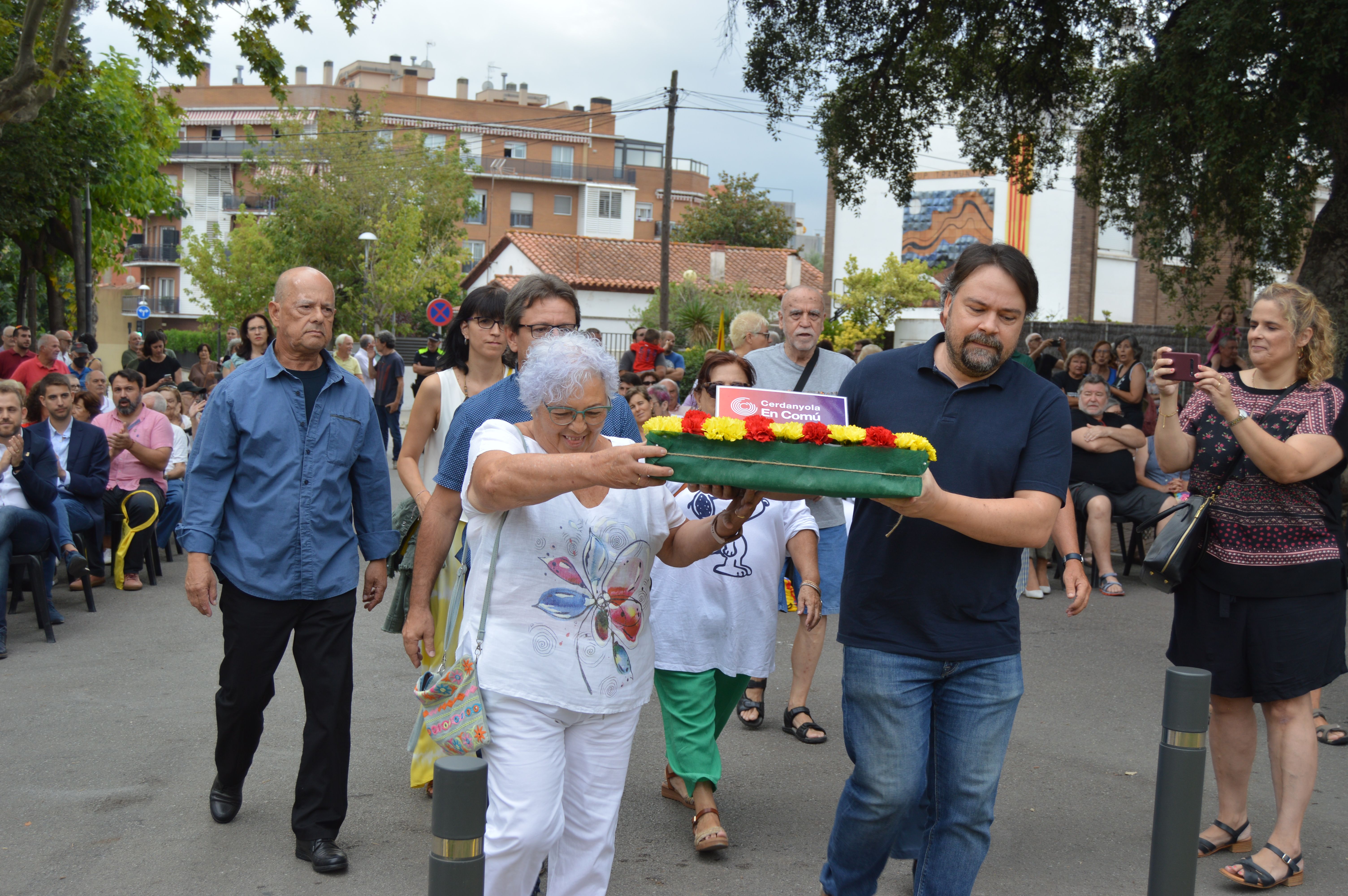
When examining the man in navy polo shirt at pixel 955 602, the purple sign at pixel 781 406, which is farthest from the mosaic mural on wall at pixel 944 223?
the purple sign at pixel 781 406

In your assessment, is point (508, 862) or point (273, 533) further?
point (273, 533)

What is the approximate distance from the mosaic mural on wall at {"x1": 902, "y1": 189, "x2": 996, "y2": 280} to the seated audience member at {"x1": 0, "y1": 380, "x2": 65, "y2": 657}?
47939 millimetres

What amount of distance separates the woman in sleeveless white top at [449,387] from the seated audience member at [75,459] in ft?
16.2

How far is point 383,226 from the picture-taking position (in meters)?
Answer: 44.3

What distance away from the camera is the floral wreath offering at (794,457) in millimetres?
2828

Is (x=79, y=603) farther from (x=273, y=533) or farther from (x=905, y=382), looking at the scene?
(x=905, y=382)

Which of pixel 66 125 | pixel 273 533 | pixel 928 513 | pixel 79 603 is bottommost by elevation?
pixel 79 603

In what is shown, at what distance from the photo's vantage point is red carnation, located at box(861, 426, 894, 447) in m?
2.84

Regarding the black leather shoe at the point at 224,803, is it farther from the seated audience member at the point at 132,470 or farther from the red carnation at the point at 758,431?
the seated audience member at the point at 132,470

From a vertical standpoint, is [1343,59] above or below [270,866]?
above

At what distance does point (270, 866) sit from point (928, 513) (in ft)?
9.88

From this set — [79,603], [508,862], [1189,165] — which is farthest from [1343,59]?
[79,603]

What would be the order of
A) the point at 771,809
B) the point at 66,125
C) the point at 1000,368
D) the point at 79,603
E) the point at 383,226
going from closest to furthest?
the point at 1000,368 → the point at 771,809 → the point at 79,603 → the point at 66,125 → the point at 383,226

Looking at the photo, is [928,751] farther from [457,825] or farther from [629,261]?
[629,261]
